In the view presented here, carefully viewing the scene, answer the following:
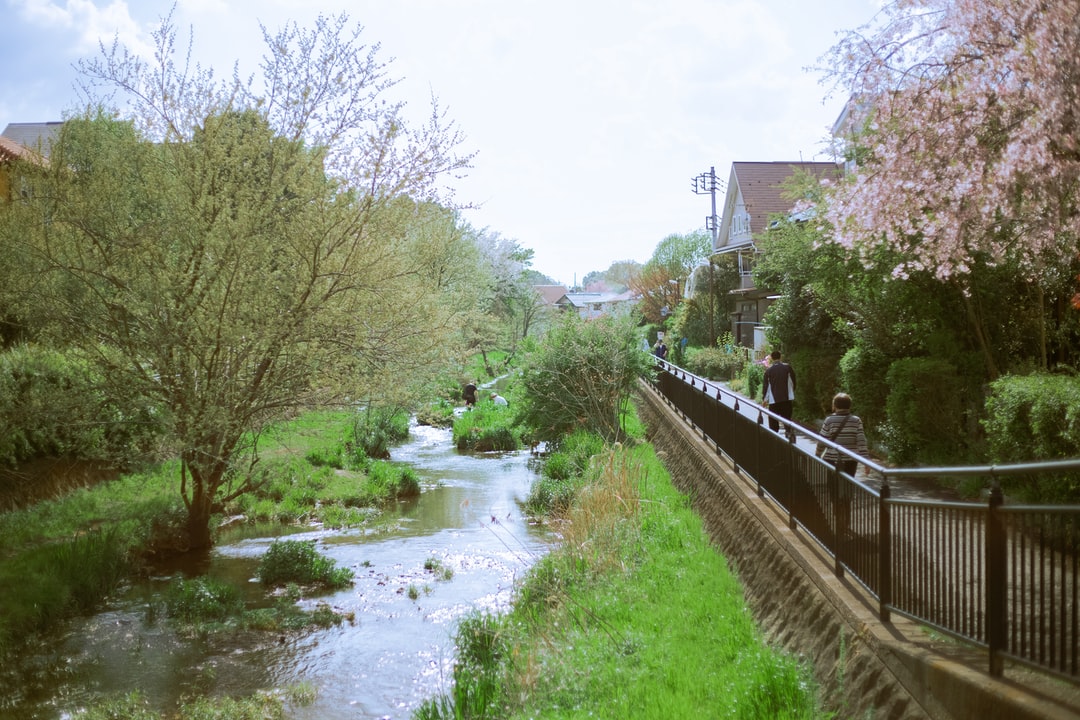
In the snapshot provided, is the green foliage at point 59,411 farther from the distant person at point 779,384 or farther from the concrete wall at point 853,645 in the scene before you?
the distant person at point 779,384

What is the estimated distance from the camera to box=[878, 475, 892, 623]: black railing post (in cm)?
543

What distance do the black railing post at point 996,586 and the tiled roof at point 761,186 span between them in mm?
39238

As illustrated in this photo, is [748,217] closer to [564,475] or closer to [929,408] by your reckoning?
[564,475]

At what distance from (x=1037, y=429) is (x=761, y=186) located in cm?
3948

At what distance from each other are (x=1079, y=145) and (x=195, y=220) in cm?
949

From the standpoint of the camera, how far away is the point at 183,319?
11.4 m

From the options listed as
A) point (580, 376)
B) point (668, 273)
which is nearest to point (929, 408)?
point (580, 376)

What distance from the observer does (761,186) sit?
45.3 meters

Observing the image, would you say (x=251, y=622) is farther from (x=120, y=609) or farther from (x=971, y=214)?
(x=971, y=214)

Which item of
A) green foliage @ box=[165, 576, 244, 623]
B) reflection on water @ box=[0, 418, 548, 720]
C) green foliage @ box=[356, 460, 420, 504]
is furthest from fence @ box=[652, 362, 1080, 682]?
green foliage @ box=[356, 460, 420, 504]

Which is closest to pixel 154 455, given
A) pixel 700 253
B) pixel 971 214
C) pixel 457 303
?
pixel 457 303

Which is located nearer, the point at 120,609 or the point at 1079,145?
the point at 1079,145

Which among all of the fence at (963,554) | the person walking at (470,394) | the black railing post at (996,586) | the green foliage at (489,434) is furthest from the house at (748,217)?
the black railing post at (996,586)

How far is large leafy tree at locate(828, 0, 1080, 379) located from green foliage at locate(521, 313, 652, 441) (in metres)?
11.0
